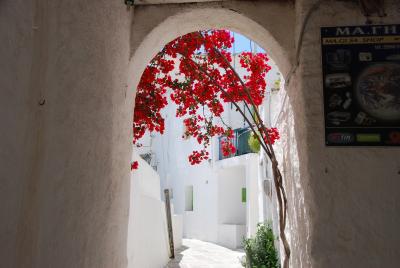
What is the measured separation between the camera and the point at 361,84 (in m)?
2.33

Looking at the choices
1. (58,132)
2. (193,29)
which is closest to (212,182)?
(193,29)

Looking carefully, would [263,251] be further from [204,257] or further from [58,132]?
[58,132]

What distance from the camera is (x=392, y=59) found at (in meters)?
2.32

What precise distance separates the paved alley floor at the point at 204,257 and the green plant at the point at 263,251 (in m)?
2.20

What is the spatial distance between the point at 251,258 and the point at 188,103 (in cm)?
430

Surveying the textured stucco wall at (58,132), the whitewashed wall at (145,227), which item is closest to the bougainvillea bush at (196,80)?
the textured stucco wall at (58,132)

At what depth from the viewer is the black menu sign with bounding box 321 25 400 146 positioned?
227 centimetres

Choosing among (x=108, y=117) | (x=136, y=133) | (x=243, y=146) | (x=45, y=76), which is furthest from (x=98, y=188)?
(x=243, y=146)

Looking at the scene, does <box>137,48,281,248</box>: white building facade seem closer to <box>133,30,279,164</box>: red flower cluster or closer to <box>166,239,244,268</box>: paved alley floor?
<box>166,239,244,268</box>: paved alley floor

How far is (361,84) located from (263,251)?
5962 millimetres

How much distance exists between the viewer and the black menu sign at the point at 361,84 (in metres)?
2.27

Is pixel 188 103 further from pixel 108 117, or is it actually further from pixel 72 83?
pixel 72 83

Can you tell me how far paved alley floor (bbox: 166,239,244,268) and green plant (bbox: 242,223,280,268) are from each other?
2198 millimetres

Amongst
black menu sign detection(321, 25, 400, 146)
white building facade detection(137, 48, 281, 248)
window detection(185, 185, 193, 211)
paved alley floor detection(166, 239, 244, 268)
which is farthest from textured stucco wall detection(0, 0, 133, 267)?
window detection(185, 185, 193, 211)
